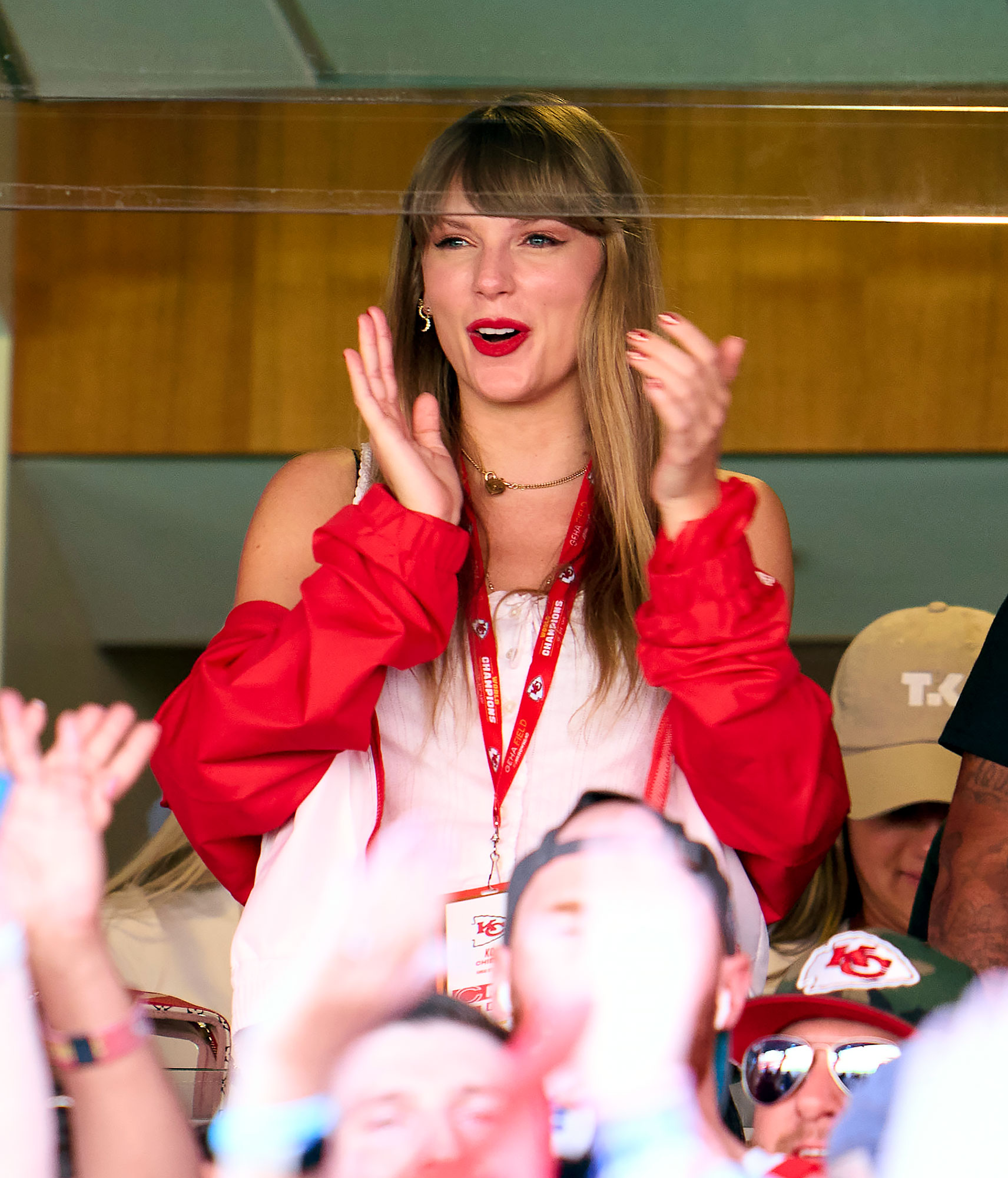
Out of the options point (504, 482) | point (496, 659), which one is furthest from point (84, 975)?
point (504, 482)

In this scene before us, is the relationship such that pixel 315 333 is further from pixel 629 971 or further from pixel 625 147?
pixel 629 971

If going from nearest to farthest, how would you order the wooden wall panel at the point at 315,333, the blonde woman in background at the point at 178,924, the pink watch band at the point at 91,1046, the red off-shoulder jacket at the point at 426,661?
1. the pink watch band at the point at 91,1046
2. the red off-shoulder jacket at the point at 426,661
3. the blonde woman in background at the point at 178,924
4. the wooden wall panel at the point at 315,333

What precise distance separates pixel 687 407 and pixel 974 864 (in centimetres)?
57

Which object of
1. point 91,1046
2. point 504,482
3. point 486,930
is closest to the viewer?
point 91,1046

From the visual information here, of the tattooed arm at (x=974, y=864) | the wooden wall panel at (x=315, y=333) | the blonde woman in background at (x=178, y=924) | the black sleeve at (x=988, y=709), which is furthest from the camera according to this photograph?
the wooden wall panel at (x=315, y=333)

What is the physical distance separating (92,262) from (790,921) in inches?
71.1

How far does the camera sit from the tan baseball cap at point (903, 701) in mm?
2049

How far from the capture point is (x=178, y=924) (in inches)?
80.7

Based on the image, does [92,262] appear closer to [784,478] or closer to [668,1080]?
[784,478]

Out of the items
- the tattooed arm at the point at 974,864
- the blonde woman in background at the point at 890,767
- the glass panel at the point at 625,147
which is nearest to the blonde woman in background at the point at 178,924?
the blonde woman in background at the point at 890,767

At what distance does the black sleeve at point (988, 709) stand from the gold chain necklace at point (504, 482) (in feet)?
1.35

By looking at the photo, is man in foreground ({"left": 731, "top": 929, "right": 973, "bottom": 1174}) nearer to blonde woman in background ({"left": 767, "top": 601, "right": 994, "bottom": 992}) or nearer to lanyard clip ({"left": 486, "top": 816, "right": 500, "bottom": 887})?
lanyard clip ({"left": 486, "top": 816, "right": 500, "bottom": 887})

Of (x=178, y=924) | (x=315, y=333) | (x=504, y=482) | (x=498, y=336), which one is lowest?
(x=178, y=924)

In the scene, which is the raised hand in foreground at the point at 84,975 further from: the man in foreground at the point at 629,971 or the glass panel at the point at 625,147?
the glass panel at the point at 625,147
